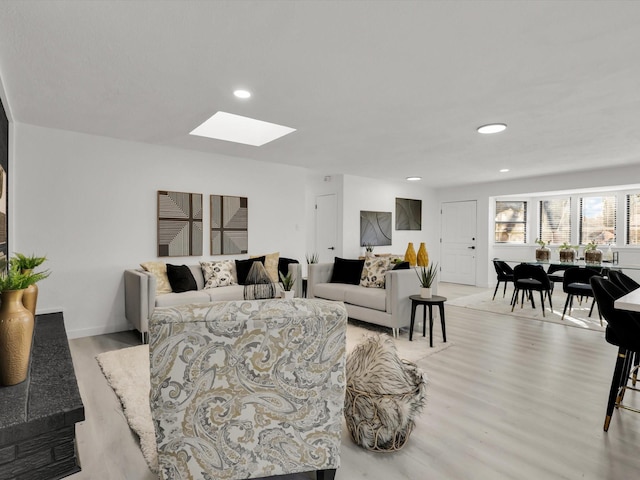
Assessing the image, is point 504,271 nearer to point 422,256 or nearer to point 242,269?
point 422,256

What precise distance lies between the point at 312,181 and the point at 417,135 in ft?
11.8

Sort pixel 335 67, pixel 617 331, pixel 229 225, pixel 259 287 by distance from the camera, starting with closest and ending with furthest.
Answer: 1. pixel 617 331
2. pixel 335 67
3. pixel 259 287
4. pixel 229 225

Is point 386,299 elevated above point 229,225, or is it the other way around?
point 229,225

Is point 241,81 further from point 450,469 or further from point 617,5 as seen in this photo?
point 450,469

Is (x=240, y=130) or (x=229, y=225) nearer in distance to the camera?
(x=240, y=130)

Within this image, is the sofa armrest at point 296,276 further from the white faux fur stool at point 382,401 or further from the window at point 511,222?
the window at point 511,222

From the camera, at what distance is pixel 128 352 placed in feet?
11.4

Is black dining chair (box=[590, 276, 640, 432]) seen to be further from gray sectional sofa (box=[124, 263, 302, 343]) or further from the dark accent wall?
the dark accent wall

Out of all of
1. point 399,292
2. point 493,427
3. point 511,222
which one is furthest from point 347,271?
point 511,222

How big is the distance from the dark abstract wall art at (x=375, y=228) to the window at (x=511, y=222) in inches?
109

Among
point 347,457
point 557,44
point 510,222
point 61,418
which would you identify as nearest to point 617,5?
point 557,44

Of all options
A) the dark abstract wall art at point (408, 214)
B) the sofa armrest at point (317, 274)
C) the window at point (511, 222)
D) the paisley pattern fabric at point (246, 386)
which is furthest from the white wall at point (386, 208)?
the paisley pattern fabric at point (246, 386)

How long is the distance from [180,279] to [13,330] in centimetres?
307

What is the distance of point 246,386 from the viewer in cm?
139
